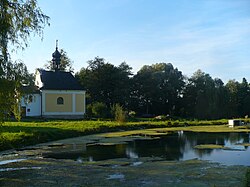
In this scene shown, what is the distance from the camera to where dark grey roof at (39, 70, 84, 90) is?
42.7 m

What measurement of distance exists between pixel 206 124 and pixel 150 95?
905 inches

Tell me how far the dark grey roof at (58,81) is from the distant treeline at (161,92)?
7754mm

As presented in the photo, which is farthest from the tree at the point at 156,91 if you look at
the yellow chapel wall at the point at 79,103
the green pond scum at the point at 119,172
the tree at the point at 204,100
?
the green pond scum at the point at 119,172

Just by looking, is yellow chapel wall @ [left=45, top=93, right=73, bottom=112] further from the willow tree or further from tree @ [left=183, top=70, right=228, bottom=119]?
the willow tree

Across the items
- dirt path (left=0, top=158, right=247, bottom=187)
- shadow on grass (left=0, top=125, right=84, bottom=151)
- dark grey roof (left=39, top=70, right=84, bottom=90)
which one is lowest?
dirt path (left=0, top=158, right=247, bottom=187)

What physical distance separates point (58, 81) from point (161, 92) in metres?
19.5

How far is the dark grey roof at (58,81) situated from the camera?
140 feet

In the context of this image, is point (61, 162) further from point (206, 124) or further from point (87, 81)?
point (87, 81)

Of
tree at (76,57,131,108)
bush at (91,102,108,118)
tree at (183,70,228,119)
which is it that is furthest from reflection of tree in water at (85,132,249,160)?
tree at (183,70,228,119)

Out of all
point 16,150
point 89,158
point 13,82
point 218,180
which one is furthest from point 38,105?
point 218,180

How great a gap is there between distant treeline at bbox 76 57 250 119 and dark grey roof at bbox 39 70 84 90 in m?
7.75

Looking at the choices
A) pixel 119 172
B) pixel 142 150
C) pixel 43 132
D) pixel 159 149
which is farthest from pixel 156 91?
pixel 119 172

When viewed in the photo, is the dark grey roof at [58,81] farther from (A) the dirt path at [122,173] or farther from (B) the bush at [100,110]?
(A) the dirt path at [122,173]

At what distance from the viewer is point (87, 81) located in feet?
176
